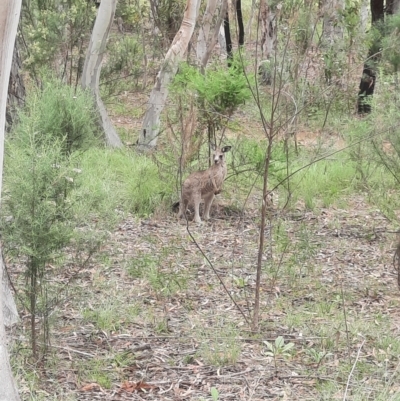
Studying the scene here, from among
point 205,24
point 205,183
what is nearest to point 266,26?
point 205,183

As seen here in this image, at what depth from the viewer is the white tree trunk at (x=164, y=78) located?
13000mm

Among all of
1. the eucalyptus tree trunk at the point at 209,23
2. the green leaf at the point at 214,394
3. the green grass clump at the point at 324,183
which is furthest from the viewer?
the eucalyptus tree trunk at the point at 209,23

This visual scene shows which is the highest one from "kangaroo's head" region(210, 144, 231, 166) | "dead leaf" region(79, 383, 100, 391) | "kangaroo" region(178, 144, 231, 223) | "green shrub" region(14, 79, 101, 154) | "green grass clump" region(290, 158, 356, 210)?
"green shrub" region(14, 79, 101, 154)

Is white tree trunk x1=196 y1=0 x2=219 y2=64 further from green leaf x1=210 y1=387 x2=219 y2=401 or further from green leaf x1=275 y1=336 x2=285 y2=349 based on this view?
green leaf x1=210 y1=387 x2=219 y2=401

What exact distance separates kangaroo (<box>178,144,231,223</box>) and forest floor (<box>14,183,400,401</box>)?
0.30 meters

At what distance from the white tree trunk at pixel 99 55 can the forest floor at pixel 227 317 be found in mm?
3888

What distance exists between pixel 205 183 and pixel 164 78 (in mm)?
4183

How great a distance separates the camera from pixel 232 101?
970 centimetres

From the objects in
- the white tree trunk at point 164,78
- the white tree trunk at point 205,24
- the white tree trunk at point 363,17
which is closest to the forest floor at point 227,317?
the white tree trunk at point 164,78

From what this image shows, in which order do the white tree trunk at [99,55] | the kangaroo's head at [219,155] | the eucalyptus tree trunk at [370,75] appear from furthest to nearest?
the eucalyptus tree trunk at [370,75]
the white tree trunk at [99,55]
the kangaroo's head at [219,155]

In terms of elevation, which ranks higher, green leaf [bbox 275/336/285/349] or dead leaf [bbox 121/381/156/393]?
green leaf [bbox 275/336/285/349]

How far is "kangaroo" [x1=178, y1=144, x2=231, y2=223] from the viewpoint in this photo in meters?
9.45

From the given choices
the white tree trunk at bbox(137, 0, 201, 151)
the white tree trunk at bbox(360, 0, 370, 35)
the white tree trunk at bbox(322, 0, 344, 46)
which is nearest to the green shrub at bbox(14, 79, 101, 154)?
A: the white tree trunk at bbox(137, 0, 201, 151)

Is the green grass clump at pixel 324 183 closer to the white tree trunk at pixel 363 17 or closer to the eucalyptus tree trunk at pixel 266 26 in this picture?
the eucalyptus tree trunk at pixel 266 26
